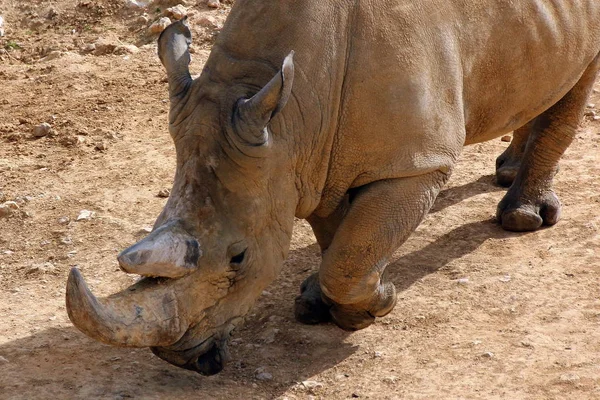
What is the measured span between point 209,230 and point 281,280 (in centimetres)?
201

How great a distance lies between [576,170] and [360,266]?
11.1 ft

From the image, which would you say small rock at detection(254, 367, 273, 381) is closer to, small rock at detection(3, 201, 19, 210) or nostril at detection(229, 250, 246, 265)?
nostril at detection(229, 250, 246, 265)

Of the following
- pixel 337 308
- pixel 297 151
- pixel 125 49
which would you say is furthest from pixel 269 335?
pixel 125 49

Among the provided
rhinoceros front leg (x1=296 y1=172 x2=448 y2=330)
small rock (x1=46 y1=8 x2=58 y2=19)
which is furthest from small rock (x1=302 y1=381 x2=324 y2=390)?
small rock (x1=46 y1=8 x2=58 y2=19)

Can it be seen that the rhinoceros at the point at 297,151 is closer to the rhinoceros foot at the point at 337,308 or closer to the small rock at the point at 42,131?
the rhinoceros foot at the point at 337,308

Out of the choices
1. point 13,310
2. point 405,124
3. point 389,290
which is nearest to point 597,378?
point 389,290

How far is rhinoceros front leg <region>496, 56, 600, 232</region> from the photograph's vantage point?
7906 mm

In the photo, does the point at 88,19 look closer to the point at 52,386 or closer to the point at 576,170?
the point at 576,170

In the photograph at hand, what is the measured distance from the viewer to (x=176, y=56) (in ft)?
19.5

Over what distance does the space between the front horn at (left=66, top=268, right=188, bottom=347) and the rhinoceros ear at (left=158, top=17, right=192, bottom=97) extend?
1063 mm

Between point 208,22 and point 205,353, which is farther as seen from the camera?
point 208,22

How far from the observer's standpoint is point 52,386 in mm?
5996

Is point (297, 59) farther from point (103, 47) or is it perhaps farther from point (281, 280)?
point (103, 47)

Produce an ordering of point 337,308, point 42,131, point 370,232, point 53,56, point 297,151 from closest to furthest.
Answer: point 297,151 → point 370,232 → point 337,308 → point 42,131 → point 53,56
